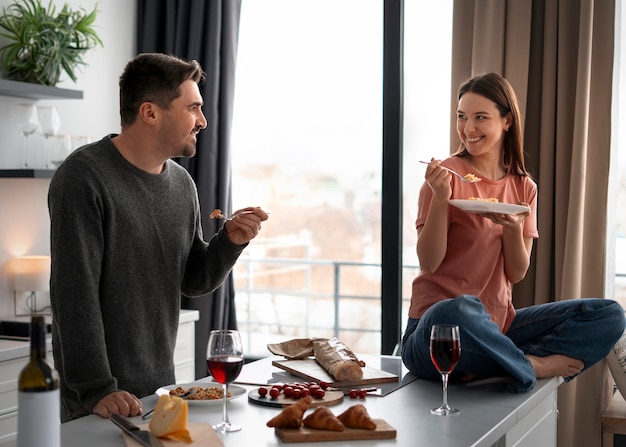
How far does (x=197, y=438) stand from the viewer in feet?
5.29

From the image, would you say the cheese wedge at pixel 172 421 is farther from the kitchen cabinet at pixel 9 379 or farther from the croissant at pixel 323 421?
the kitchen cabinet at pixel 9 379

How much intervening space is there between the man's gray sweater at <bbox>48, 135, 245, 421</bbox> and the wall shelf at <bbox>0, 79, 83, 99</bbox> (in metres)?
1.52

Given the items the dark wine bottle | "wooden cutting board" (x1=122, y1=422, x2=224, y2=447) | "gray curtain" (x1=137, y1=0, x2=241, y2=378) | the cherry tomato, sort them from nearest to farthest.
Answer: the dark wine bottle → "wooden cutting board" (x1=122, y1=422, x2=224, y2=447) → the cherry tomato → "gray curtain" (x1=137, y1=0, x2=241, y2=378)

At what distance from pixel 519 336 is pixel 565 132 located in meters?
1.38

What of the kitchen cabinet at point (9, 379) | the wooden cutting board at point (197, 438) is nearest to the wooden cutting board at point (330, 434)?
the wooden cutting board at point (197, 438)

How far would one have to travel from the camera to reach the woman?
85.6 inches

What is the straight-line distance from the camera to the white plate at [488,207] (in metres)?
2.34

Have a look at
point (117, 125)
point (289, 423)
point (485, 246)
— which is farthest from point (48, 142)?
point (289, 423)

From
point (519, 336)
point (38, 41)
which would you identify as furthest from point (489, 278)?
point (38, 41)

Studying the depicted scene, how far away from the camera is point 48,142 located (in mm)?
3932

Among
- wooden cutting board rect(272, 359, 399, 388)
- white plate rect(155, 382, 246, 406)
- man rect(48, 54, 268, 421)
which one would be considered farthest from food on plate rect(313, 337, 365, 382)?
man rect(48, 54, 268, 421)

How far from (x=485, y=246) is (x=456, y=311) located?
0.49 meters

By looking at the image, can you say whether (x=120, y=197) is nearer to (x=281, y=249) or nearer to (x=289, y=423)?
(x=289, y=423)

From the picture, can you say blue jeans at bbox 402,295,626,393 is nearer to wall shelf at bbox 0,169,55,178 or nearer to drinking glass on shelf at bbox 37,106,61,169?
wall shelf at bbox 0,169,55,178
